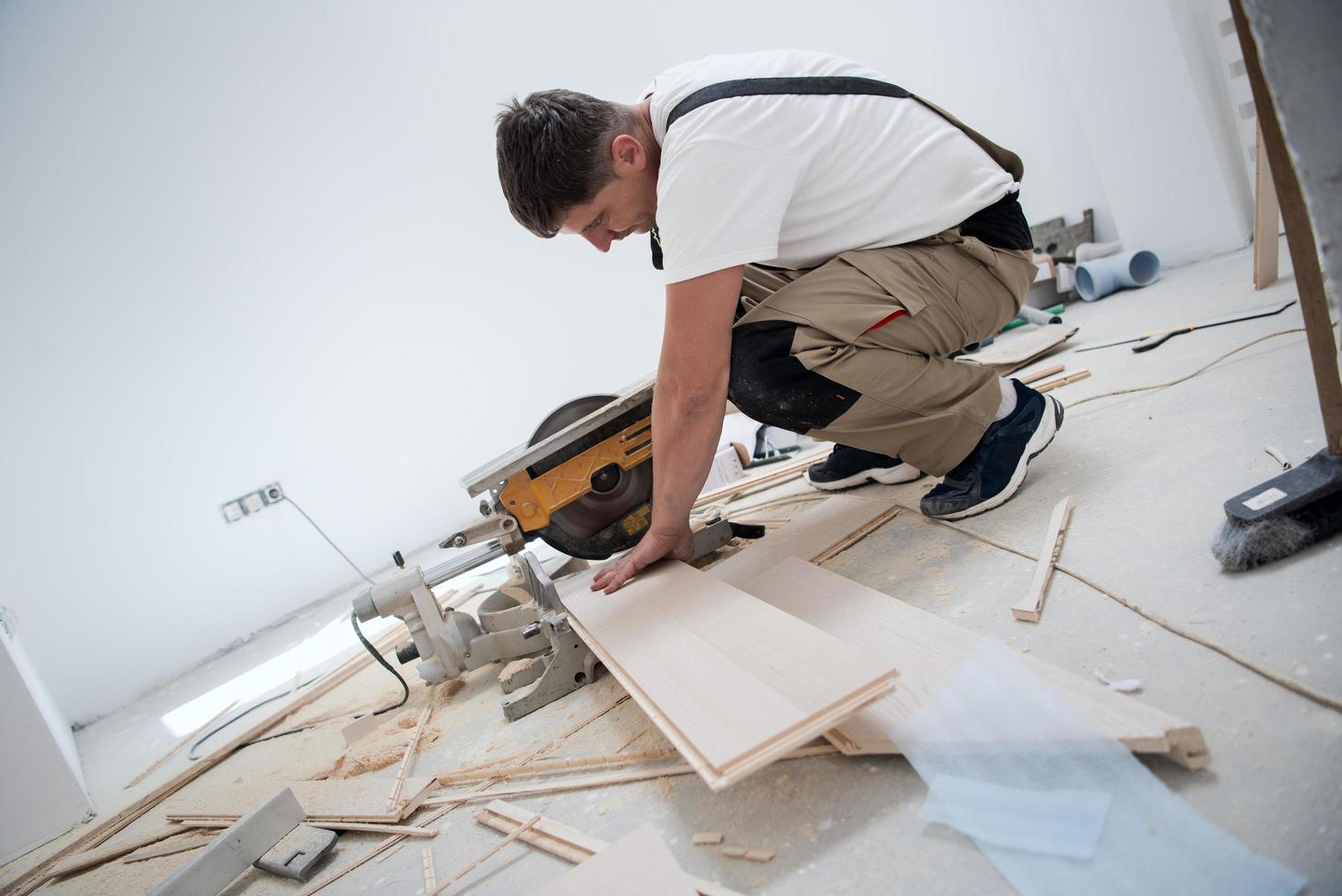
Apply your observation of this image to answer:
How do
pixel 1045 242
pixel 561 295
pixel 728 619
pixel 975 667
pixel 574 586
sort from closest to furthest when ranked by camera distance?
pixel 975 667 < pixel 728 619 < pixel 574 586 < pixel 1045 242 < pixel 561 295

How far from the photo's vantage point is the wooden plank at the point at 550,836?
1.11m

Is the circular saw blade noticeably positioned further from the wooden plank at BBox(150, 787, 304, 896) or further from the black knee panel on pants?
the wooden plank at BBox(150, 787, 304, 896)

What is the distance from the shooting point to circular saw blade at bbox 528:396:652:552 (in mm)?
2291

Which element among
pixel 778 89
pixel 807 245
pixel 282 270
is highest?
pixel 282 270

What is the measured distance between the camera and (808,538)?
6.36ft

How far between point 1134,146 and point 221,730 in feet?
15.2

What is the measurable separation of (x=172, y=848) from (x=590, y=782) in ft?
3.83

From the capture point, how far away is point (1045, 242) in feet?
13.8

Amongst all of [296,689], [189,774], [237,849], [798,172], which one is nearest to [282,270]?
[296,689]

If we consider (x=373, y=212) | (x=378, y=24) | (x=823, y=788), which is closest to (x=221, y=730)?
(x=823, y=788)

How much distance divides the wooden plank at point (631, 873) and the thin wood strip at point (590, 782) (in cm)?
12

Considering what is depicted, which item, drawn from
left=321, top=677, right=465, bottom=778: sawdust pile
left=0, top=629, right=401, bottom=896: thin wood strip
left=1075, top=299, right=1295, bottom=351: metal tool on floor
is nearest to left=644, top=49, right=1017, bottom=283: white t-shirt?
left=1075, top=299, right=1295, bottom=351: metal tool on floor

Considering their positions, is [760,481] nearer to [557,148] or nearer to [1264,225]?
[557,148]

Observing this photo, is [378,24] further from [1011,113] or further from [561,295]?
[1011,113]
